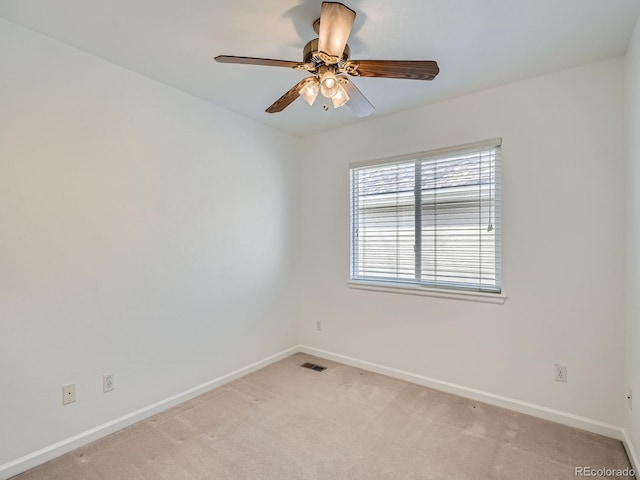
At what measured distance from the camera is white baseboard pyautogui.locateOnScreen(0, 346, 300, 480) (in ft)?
5.96

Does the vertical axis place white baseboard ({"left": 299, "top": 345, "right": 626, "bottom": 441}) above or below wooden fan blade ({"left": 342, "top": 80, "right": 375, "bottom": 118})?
below

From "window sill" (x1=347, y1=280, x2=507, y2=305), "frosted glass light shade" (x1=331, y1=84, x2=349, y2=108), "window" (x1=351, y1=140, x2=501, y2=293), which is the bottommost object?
"window sill" (x1=347, y1=280, x2=507, y2=305)

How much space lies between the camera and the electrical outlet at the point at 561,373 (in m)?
2.29

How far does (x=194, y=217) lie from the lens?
2.73m

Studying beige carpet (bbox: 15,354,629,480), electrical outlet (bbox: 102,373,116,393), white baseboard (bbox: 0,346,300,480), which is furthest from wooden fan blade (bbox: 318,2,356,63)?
white baseboard (bbox: 0,346,300,480)

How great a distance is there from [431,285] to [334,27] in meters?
2.18

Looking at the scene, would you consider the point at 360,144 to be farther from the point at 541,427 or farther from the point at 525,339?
the point at 541,427

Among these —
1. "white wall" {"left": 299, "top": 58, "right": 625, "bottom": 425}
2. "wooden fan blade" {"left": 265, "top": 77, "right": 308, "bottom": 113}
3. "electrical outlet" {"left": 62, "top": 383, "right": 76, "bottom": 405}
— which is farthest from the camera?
"white wall" {"left": 299, "top": 58, "right": 625, "bottom": 425}

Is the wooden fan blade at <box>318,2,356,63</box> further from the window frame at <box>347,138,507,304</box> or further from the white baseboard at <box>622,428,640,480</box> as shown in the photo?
the white baseboard at <box>622,428,640,480</box>

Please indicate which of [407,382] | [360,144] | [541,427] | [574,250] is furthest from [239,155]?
[541,427]

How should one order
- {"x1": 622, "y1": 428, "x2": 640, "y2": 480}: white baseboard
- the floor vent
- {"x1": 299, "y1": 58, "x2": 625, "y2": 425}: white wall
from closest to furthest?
{"x1": 622, "y1": 428, "x2": 640, "y2": 480}: white baseboard
{"x1": 299, "y1": 58, "x2": 625, "y2": 425}: white wall
the floor vent

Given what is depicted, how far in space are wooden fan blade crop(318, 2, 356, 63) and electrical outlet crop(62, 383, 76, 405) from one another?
2417mm

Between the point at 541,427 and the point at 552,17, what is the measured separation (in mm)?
2524

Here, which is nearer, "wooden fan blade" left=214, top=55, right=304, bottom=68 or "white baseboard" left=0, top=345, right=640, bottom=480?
"wooden fan blade" left=214, top=55, right=304, bottom=68
